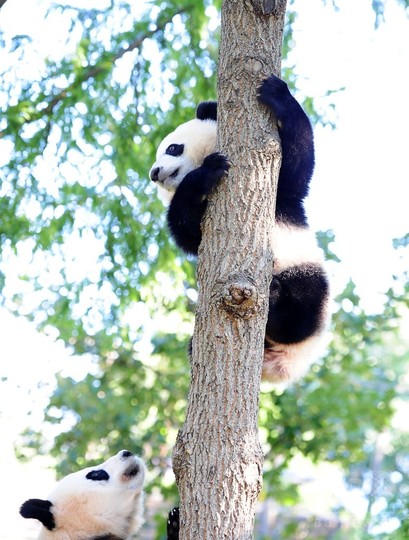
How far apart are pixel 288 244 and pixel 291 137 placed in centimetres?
53

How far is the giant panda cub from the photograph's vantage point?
3146 mm

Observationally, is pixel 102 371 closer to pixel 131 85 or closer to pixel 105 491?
pixel 131 85

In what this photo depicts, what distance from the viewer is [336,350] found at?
22.7 ft

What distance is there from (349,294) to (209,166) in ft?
12.5

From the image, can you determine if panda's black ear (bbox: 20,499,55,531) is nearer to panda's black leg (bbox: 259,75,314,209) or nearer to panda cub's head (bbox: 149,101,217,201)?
panda cub's head (bbox: 149,101,217,201)

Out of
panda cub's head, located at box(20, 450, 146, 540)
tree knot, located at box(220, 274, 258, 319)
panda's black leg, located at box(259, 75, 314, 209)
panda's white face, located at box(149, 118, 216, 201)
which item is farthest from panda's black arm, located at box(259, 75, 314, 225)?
panda cub's head, located at box(20, 450, 146, 540)

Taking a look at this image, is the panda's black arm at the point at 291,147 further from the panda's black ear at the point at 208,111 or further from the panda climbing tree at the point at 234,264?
the panda's black ear at the point at 208,111

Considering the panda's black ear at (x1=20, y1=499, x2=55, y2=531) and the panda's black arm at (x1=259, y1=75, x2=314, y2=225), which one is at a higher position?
the panda's black arm at (x1=259, y1=75, x2=314, y2=225)

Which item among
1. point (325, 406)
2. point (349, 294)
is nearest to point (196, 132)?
point (349, 294)

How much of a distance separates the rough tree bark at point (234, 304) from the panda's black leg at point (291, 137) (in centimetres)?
5

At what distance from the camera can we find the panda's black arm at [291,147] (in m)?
2.72

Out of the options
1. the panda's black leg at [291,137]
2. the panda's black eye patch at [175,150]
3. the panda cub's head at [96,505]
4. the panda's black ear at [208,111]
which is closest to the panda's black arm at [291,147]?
the panda's black leg at [291,137]

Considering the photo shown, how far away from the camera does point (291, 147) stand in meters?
3.04

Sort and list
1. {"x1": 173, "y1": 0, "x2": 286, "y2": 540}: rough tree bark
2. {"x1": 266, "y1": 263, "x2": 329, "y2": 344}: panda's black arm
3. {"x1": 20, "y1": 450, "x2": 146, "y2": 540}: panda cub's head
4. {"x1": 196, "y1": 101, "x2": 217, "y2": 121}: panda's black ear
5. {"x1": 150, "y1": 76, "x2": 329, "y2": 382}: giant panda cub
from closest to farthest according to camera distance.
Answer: {"x1": 173, "y1": 0, "x2": 286, "y2": 540}: rough tree bark, {"x1": 150, "y1": 76, "x2": 329, "y2": 382}: giant panda cub, {"x1": 266, "y1": 263, "x2": 329, "y2": 344}: panda's black arm, {"x1": 20, "y1": 450, "x2": 146, "y2": 540}: panda cub's head, {"x1": 196, "y1": 101, "x2": 217, "y2": 121}: panda's black ear
